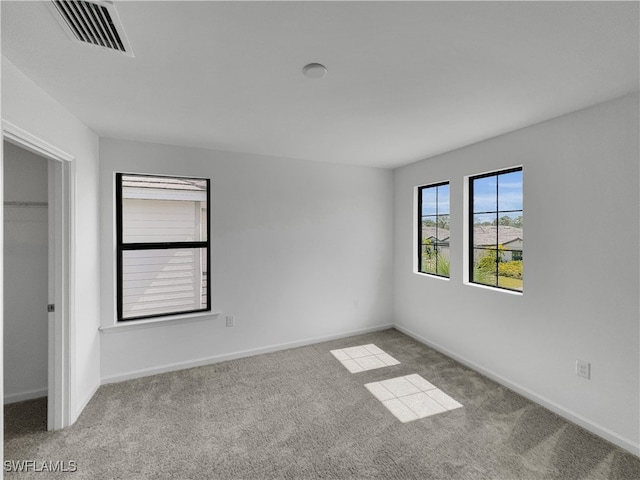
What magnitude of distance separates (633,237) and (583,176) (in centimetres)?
53

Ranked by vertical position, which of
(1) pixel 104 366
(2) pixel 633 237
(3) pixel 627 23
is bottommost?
(1) pixel 104 366

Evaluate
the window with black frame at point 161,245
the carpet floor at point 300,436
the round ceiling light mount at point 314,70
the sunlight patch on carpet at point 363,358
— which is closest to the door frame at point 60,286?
the carpet floor at point 300,436

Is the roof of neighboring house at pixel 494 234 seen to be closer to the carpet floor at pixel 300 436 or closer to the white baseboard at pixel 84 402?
the carpet floor at pixel 300 436

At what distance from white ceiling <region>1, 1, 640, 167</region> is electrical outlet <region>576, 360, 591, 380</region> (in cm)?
187

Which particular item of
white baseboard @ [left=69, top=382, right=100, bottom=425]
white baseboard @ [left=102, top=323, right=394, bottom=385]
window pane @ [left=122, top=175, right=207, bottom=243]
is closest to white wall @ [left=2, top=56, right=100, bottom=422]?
white baseboard @ [left=69, top=382, right=100, bottom=425]

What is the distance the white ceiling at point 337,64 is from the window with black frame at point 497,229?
59 cm

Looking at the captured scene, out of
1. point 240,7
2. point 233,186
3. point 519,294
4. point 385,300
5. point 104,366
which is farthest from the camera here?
point 385,300

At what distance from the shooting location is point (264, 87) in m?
1.91

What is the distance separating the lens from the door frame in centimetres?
225

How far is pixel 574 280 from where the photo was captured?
2328 millimetres

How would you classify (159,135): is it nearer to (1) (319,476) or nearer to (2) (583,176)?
(1) (319,476)

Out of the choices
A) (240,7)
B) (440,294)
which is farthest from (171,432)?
(440,294)

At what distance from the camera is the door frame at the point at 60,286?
7.38 ft

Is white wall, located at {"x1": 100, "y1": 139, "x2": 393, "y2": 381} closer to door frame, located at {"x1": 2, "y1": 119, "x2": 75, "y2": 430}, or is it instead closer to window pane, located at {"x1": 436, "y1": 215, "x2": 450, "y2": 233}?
door frame, located at {"x1": 2, "y1": 119, "x2": 75, "y2": 430}
